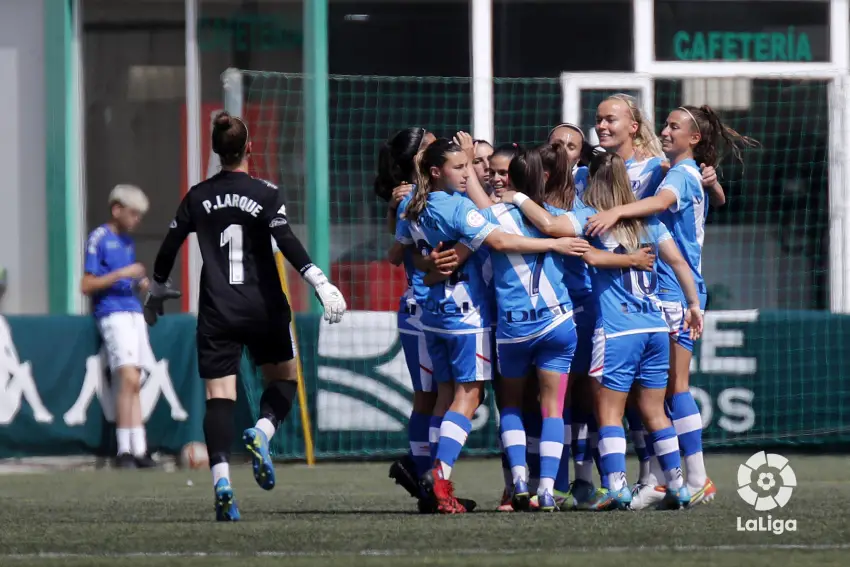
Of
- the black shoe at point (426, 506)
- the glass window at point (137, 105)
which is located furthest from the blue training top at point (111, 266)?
the black shoe at point (426, 506)

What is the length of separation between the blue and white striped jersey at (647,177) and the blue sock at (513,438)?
1.24 metres

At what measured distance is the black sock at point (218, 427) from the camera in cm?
726

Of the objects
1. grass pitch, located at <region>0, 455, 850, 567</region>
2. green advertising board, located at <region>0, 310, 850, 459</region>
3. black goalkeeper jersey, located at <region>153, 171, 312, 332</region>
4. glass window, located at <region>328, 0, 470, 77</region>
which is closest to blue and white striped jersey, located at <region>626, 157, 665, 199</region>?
grass pitch, located at <region>0, 455, 850, 567</region>

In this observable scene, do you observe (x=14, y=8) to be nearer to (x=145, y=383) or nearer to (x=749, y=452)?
(x=145, y=383)

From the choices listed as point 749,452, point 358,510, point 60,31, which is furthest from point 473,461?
point 60,31

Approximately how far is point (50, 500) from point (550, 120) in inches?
249

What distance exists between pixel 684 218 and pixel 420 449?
1700 millimetres

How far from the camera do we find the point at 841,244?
13.4 m

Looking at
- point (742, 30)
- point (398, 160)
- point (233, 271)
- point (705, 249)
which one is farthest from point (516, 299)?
point (742, 30)

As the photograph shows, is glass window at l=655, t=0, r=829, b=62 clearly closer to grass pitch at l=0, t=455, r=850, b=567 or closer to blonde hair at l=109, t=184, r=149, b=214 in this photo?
blonde hair at l=109, t=184, r=149, b=214

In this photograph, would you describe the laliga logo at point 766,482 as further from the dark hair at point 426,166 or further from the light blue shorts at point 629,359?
the dark hair at point 426,166

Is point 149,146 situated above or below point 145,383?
above

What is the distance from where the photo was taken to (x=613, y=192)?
24.6 feet

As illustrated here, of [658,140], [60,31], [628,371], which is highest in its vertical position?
[60,31]
